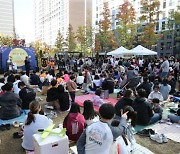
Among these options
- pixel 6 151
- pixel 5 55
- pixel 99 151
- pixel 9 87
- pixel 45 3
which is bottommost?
pixel 6 151

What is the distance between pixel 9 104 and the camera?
520 centimetres

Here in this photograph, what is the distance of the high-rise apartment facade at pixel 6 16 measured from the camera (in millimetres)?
107938

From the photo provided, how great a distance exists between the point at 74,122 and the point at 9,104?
2235 mm

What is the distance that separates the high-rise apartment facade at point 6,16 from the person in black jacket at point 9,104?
4407 inches

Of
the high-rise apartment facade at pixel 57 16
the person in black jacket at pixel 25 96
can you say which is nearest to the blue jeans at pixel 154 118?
the person in black jacket at pixel 25 96

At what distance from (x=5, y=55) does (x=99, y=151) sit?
1601cm

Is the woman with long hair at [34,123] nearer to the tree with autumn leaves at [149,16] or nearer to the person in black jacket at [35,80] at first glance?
the person in black jacket at [35,80]

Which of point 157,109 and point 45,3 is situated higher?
point 45,3

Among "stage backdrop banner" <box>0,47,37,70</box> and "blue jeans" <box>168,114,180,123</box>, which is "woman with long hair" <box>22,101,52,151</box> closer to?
"blue jeans" <box>168,114,180,123</box>

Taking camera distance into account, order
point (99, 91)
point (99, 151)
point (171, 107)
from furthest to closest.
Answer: point (99, 91), point (171, 107), point (99, 151)

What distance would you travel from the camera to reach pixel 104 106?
2504 millimetres

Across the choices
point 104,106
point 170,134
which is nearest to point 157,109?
point 170,134

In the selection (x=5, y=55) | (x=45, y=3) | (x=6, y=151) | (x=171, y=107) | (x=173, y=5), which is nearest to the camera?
(x=6, y=151)

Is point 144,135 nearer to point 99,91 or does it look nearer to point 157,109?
point 157,109
